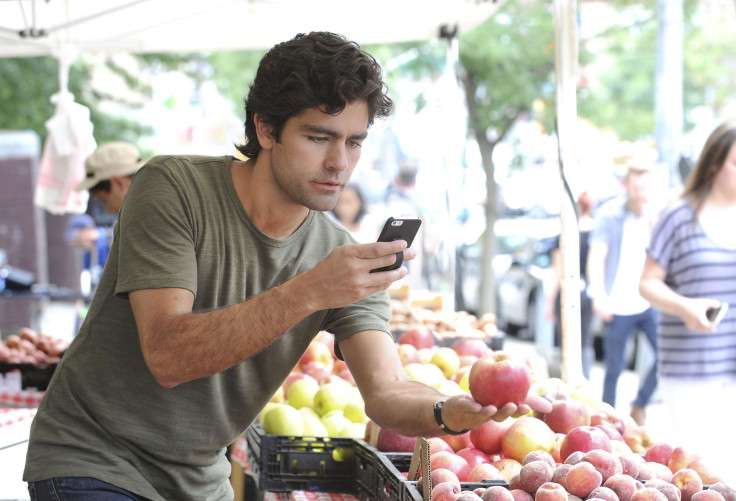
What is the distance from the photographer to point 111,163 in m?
4.86

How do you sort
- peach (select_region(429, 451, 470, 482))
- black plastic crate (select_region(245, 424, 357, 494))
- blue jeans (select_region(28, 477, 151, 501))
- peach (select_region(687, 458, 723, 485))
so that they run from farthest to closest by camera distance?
black plastic crate (select_region(245, 424, 357, 494))
peach (select_region(429, 451, 470, 482))
peach (select_region(687, 458, 723, 485))
blue jeans (select_region(28, 477, 151, 501))

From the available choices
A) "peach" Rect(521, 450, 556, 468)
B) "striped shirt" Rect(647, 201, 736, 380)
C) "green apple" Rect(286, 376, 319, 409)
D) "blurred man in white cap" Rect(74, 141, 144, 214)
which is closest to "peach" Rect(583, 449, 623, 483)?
"peach" Rect(521, 450, 556, 468)

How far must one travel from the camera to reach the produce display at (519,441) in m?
2.26

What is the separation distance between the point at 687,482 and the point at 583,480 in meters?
0.41

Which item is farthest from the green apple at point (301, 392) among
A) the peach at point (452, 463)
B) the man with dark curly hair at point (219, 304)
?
the man with dark curly hair at point (219, 304)

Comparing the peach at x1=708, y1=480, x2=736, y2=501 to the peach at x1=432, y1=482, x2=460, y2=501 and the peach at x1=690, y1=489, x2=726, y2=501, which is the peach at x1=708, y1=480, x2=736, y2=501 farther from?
the peach at x1=432, y1=482, x2=460, y2=501

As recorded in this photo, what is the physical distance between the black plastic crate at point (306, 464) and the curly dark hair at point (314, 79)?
4.42 feet

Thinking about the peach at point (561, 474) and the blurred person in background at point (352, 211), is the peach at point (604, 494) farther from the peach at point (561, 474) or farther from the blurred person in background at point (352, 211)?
the blurred person in background at point (352, 211)

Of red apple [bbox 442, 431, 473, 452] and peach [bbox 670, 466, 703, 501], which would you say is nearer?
peach [bbox 670, 466, 703, 501]

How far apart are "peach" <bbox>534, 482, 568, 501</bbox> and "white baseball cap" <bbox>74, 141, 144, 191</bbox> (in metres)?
3.26

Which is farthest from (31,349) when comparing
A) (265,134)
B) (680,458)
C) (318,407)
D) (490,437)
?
(680,458)

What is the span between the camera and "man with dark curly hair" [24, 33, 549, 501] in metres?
1.89

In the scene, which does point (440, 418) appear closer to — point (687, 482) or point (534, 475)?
point (534, 475)

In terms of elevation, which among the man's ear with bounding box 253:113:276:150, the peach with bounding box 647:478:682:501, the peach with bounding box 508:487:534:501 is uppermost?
the man's ear with bounding box 253:113:276:150
